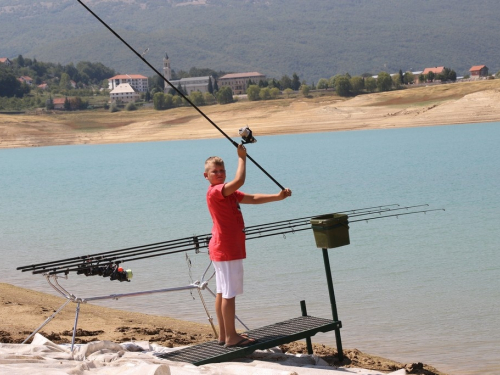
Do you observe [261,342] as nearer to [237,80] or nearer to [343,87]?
[343,87]

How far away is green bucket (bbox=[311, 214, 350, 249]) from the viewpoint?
4.87 m

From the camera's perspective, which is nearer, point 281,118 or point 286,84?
point 281,118

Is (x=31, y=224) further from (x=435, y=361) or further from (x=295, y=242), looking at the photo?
(x=435, y=361)

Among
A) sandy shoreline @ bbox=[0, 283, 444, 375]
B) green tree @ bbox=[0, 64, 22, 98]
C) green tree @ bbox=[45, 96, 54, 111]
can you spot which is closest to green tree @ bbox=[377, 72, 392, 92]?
green tree @ bbox=[45, 96, 54, 111]

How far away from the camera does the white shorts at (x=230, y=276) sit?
4723mm

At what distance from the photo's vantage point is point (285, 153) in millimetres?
42031

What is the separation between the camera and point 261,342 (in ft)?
16.0

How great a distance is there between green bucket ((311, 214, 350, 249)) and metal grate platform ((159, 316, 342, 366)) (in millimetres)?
498

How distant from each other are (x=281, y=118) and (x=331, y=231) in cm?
6730

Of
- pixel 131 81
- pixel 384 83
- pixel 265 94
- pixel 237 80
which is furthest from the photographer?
pixel 131 81

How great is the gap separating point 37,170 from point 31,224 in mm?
23748

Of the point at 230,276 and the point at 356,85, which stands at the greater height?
the point at 356,85

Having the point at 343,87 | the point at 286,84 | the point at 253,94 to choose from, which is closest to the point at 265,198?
the point at 343,87

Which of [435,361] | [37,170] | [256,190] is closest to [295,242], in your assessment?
[435,361]
